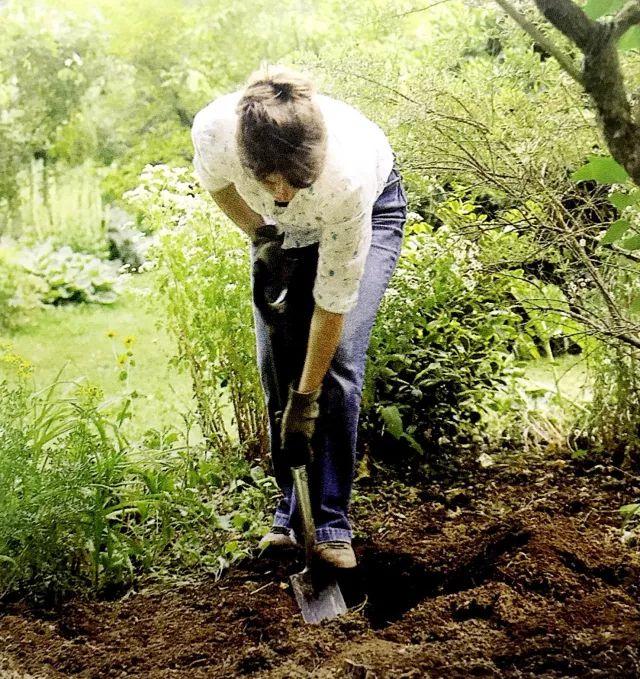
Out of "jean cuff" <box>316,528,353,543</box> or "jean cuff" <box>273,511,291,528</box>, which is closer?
"jean cuff" <box>316,528,353,543</box>

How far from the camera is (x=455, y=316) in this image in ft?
8.14

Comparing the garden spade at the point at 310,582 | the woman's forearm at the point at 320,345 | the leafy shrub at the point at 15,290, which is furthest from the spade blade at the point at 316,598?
the leafy shrub at the point at 15,290

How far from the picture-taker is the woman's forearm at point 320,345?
1.59m

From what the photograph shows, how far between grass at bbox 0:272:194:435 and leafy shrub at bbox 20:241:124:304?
79mm

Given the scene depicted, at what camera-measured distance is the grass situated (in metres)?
3.07

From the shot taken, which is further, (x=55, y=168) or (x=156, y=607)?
(x=55, y=168)

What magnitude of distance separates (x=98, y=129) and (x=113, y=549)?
2668 millimetres

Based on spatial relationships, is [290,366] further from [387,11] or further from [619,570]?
[387,11]

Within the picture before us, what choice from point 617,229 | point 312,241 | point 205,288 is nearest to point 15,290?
point 205,288

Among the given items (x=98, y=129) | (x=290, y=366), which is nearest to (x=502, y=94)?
(x=290, y=366)

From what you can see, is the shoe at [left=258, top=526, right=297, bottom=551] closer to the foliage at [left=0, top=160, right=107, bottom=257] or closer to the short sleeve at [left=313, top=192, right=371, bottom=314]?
the short sleeve at [left=313, top=192, right=371, bottom=314]

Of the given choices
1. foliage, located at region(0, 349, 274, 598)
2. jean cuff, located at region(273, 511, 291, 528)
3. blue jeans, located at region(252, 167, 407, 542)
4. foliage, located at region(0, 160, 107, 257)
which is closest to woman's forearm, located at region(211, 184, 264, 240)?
blue jeans, located at region(252, 167, 407, 542)

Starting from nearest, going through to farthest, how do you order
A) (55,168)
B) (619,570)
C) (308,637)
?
(308,637) → (619,570) → (55,168)

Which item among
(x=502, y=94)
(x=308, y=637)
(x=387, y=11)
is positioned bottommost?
(x=308, y=637)
